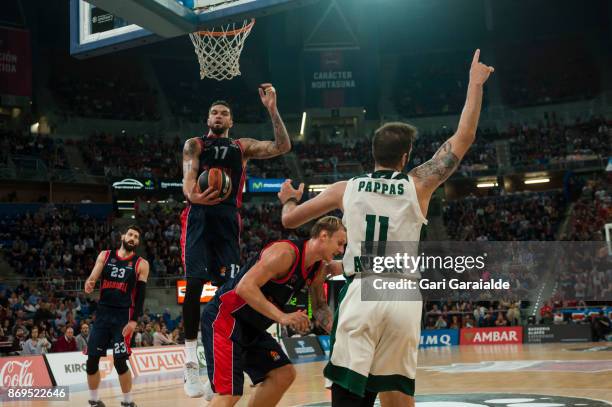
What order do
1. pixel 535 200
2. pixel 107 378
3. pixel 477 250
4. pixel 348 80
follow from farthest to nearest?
pixel 348 80 < pixel 535 200 < pixel 477 250 < pixel 107 378

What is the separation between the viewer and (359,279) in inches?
176

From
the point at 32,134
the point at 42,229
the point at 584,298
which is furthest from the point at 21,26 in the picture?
the point at 584,298

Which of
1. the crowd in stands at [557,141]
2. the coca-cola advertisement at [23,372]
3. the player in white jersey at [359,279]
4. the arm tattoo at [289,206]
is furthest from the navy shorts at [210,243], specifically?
the crowd in stands at [557,141]

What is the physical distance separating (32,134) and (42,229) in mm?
8893

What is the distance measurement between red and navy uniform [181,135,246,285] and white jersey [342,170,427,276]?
310cm

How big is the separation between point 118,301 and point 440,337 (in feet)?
57.9

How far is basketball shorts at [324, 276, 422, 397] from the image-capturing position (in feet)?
14.2

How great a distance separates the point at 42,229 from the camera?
3103cm

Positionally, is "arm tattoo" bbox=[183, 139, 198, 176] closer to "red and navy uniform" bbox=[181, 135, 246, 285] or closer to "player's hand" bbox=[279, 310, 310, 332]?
"red and navy uniform" bbox=[181, 135, 246, 285]

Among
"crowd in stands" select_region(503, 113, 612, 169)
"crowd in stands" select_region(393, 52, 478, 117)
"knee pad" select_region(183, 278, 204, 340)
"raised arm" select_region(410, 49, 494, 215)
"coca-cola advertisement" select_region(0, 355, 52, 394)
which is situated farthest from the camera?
"crowd in stands" select_region(393, 52, 478, 117)

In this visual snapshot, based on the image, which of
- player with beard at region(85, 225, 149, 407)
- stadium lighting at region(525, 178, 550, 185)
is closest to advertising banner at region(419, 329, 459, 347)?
player with beard at region(85, 225, 149, 407)

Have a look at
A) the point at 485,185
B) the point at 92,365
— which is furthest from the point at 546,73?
the point at 92,365

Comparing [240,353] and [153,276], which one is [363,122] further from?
[240,353]

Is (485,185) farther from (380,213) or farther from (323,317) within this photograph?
(380,213)
